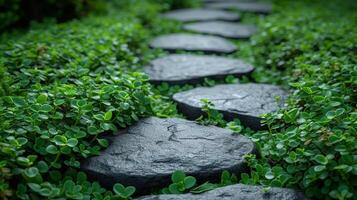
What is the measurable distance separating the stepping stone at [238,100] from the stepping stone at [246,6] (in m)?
2.73

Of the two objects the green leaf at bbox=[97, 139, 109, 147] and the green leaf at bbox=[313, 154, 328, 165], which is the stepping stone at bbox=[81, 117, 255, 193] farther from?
the green leaf at bbox=[313, 154, 328, 165]

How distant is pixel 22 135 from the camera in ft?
6.30

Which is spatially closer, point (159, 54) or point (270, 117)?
point (270, 117)

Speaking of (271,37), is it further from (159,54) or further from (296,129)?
(296,129)

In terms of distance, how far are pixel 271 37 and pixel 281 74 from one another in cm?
65

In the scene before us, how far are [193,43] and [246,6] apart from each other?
1980 millimetres

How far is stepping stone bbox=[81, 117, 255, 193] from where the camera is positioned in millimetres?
1955

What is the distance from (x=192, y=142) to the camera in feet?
7.30

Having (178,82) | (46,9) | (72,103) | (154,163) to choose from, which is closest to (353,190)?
(154,163)

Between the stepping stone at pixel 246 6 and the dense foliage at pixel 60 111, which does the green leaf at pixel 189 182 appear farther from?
the stepping stone at pixel 246 6

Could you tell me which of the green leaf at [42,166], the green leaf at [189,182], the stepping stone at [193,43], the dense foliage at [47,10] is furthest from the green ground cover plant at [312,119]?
the dense foliage at [47,10]

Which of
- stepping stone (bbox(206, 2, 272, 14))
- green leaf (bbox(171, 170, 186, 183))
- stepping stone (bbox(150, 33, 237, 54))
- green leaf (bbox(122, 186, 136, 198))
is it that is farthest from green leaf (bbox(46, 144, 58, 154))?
stepping stone (bbox(206, 2, 272, 14))

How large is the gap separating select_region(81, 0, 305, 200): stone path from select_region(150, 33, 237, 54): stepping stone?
397 mm

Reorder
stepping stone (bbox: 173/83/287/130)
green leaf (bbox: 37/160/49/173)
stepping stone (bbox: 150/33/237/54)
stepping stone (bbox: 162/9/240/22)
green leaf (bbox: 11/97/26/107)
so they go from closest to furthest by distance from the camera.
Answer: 1. green leaf (bbox: 37/160/49/173)
2. green leaf (bbox: 11/97/26/107)
3. stepping stone (bbox: 173/83/287/130)
4. stepping stone (bbox: 150/33/237/54)
5. stepping stone (bbox: 162/9/240/22)
